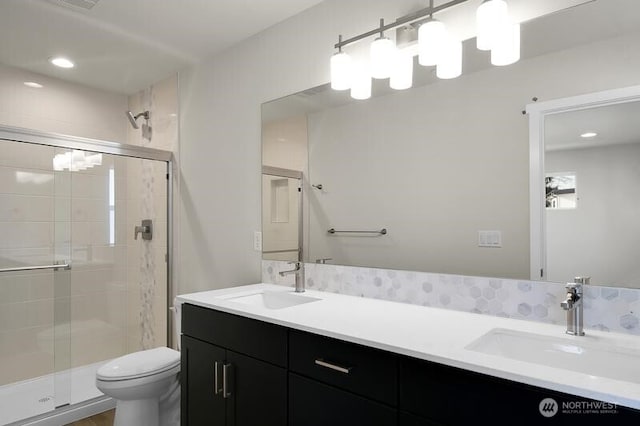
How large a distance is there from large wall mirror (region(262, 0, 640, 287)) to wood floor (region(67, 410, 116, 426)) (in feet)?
5.68

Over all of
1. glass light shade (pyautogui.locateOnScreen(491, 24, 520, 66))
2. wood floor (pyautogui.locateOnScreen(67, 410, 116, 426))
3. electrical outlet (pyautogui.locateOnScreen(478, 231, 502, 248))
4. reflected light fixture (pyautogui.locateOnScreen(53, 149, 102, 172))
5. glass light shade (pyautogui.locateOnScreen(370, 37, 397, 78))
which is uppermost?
glass light shade (pyautogui.locateOnScreen(370, 37, 397, 78))

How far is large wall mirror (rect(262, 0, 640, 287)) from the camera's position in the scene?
131 centimetres

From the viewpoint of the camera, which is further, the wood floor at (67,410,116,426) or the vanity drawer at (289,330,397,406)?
the wood floor at (67,410,116,426)

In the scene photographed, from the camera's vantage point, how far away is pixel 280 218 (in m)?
2.20

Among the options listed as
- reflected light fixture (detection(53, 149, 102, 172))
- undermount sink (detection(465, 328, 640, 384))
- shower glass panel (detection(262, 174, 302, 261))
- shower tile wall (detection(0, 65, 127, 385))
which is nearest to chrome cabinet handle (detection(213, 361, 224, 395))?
shower glass panel (detection(262, 174, 302, 261))

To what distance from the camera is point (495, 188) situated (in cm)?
148

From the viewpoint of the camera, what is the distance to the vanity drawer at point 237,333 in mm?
1432

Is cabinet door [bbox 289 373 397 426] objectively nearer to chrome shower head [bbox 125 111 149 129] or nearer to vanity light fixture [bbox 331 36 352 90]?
vanity light fixture [bbox 331 36 352 90]

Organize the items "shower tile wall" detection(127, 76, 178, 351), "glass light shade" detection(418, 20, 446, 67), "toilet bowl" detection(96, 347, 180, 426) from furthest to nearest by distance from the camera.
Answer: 1. "shower tile wall" detection(127, 76, 178, 351)
2. "toilet bowl" detection(96, 347, 180, 426)
3. "glass light shade" detection(418, 20, 446, 67)

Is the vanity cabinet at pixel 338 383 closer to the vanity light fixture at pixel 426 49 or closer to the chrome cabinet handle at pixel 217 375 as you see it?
the chrome cabinet handle at pixel 217 375

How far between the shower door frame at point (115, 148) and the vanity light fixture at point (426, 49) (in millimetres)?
1652

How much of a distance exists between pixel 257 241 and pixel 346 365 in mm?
1244

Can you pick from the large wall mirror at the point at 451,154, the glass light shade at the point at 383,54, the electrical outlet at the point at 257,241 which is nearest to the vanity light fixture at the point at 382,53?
the glass light shade at the point at 383,54

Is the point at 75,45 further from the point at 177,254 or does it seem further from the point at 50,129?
the point at 177,254
